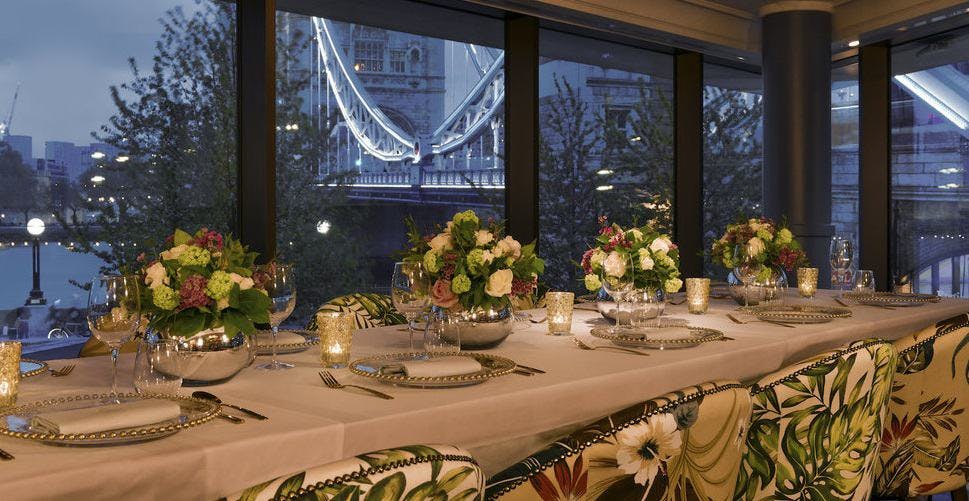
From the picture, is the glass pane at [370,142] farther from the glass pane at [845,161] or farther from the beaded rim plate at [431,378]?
the glass pane at [845,161]

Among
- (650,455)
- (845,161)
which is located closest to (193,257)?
(650,455)

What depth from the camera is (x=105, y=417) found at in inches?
51.2

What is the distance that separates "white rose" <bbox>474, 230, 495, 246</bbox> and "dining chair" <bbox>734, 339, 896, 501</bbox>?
0.78 m

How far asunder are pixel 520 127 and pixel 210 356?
11.9 ft

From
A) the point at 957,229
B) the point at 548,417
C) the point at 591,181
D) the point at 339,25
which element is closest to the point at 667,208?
the point at 591,181

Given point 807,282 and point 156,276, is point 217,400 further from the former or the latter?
point 807,282

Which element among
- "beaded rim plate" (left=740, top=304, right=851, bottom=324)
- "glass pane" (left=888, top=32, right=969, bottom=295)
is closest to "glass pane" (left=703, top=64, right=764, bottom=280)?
"glass pane" (left=888, top=32, right=969, bottom=295)

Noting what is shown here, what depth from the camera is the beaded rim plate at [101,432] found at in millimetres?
1254

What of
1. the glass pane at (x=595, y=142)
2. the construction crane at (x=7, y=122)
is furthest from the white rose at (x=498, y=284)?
the glass pane at (x=595, y=142)

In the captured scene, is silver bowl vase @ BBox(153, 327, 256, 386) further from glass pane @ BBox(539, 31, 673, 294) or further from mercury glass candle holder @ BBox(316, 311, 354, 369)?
glass pane @ BBox(539, 31, 673, 294)

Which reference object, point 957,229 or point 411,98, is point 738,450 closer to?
point 411,98

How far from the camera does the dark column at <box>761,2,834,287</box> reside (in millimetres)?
5645

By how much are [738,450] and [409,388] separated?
2.02 ft

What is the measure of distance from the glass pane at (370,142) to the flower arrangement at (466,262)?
2.01 metres
